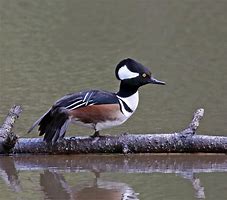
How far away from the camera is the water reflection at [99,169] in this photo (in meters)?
6.69

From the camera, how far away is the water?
7043mm

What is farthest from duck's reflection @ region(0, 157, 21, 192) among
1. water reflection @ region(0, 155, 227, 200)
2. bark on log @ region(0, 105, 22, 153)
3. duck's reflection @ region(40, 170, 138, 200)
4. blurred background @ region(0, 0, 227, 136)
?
blurred background @ region(0, 0, 227, 136)

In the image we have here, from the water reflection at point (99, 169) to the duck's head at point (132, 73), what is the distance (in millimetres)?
724

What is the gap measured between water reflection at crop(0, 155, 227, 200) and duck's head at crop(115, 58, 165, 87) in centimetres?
72

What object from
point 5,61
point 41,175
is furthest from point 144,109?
point 5,61

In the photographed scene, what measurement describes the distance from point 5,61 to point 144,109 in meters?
3.90

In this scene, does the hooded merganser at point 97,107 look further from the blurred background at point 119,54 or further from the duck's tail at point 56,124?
the blurred background at point 119,54

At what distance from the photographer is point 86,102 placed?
7.63m

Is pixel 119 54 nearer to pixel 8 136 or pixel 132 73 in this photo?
pixel 132 73

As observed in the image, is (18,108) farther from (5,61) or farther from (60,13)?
(60,13)

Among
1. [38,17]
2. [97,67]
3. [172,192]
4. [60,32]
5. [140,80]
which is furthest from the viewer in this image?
[38,17]

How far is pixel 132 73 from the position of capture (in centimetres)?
780

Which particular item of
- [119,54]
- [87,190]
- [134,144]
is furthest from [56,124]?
[119,54]

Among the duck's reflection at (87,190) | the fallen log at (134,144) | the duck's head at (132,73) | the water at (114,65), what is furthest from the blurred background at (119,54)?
the duck's reflection at (87,190)
